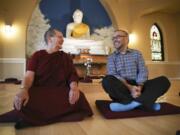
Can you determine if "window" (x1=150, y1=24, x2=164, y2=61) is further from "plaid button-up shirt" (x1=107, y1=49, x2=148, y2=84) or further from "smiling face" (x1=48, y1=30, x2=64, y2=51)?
"smiling face" (x1=48, y1=30, x2=64, y2=51)

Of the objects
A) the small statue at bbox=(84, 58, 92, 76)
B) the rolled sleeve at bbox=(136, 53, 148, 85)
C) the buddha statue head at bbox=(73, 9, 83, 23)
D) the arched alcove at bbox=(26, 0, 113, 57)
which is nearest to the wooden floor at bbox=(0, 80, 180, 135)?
the rolled sleeve at bbox=(136, 53, 148, 85)

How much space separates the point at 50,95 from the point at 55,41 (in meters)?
0.47

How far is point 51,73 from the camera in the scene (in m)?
1.81

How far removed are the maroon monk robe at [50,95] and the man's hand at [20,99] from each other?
43mm

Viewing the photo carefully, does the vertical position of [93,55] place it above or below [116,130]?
above

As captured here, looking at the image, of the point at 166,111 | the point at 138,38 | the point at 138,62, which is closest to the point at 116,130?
the point at 166,111

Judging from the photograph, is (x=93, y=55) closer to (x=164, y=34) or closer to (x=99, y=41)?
(x=99, y=41)

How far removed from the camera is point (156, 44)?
25.5 ft

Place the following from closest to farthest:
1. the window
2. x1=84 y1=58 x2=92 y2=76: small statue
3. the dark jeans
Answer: the dark jeans
x1=84 y1=58 x2=92 y2=76: small statue
the window

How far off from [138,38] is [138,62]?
5229 mm

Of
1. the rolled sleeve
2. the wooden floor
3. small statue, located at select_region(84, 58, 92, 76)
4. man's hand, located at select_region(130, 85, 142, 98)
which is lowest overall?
the wooden floor

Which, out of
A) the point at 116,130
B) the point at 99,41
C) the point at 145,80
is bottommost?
the point at 116,130

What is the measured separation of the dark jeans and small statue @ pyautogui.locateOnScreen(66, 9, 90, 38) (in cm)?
464

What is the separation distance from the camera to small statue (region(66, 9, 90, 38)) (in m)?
6.49
